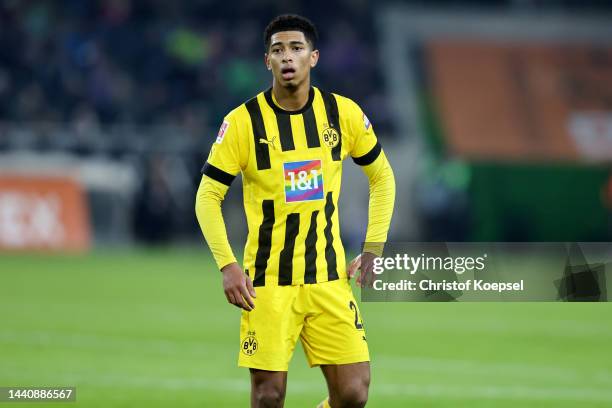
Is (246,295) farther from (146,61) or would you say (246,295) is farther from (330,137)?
(146,61)

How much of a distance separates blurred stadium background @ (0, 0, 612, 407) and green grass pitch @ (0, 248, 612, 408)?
0.14 feet

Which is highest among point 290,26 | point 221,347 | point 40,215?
point 40,215

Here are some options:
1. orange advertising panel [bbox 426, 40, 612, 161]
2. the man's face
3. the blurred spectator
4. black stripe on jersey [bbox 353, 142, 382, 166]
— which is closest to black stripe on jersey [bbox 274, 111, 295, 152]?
the man's face

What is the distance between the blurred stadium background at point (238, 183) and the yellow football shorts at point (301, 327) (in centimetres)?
240

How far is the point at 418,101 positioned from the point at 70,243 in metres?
11.1

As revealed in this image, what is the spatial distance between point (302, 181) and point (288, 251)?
0.33 m

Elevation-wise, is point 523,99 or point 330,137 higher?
point 523,99

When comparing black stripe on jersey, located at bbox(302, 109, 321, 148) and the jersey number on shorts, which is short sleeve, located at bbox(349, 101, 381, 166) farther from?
the jersey number on shorts

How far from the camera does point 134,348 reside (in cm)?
1116

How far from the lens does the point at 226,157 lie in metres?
5.98

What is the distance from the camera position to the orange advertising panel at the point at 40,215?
66.7ft

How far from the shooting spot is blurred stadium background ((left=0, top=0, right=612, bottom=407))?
10117mm

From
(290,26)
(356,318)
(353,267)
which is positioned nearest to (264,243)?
(353,267)

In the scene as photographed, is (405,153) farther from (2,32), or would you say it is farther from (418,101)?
(2,32)
